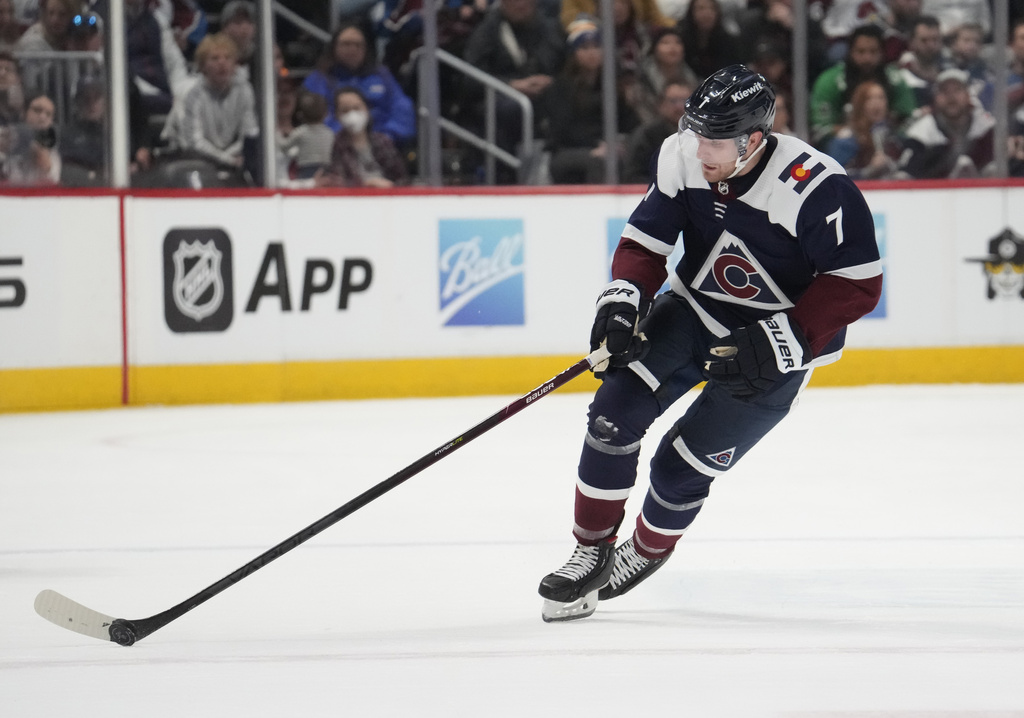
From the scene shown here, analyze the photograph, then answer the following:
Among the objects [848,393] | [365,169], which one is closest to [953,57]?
[848,393]

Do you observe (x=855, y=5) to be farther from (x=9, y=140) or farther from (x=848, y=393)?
(x=9, y=140)

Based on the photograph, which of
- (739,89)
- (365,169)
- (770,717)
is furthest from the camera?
(365,169)

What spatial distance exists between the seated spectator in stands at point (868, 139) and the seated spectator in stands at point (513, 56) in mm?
1610

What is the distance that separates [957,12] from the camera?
703 centimetres

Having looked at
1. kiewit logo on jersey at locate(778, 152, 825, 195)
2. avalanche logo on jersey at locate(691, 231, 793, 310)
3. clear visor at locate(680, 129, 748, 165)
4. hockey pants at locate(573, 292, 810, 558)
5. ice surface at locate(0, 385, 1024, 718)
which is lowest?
ice surface at locate(0, 385, 1024, 718)

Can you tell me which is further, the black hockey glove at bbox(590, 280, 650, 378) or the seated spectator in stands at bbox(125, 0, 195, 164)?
the seated spectator in stands at bbox(125, 0, 195, 164)

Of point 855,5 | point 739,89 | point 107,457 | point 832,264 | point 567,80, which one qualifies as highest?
point 855,5

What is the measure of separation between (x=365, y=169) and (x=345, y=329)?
88 centimetres

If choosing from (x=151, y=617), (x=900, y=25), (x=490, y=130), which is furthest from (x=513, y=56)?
(x=151, y=617)

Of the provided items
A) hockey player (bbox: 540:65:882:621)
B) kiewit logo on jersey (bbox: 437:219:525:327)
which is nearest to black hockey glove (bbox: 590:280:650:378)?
hockey player (bbox: 540:65:882:621)

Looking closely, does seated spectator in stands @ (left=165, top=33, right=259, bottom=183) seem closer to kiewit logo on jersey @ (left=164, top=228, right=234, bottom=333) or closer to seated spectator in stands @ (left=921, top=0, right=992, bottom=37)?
kiewit logo on jersey @ (left=164, top=228, right=234, bottom=333)

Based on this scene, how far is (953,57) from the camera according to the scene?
6980 mm

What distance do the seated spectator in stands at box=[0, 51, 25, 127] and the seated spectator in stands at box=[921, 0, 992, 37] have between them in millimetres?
4827

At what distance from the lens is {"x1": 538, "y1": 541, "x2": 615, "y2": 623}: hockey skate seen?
2.54 meters
